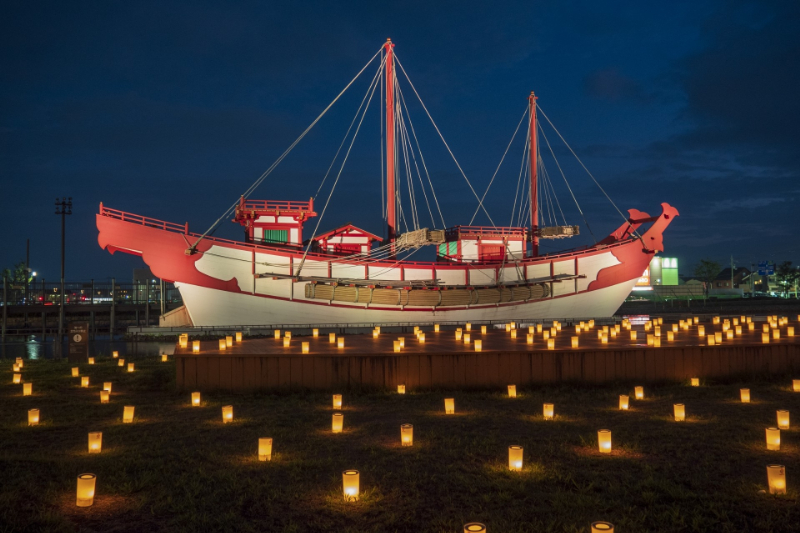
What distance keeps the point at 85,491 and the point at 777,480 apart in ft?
18.1

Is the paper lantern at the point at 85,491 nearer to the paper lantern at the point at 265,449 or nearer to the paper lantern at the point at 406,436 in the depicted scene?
the paper lantern at the point at 265,449

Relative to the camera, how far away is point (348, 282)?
63.6 ft

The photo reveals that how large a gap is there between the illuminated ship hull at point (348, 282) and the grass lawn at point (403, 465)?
971 centimetres

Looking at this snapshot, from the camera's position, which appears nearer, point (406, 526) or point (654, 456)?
point (406, 526)

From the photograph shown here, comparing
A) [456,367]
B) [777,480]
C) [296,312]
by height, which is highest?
[296,312]

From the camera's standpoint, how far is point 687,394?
28.6ft

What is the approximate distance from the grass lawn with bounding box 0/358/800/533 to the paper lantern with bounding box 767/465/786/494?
2.6 inches

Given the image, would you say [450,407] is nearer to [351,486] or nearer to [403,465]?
[403,465]

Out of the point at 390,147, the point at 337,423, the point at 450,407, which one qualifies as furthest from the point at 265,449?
the point at 390,147

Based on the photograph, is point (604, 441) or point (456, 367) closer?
point (604, 441)

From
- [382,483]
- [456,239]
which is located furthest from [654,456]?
[456,239]

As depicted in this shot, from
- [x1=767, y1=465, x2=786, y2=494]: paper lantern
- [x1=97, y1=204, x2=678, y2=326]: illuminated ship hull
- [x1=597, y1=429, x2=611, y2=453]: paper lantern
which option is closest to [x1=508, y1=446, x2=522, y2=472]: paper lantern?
[x1=597, y1=429, x2=611, y2=453]: paper lantern

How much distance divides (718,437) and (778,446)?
2.04 ft

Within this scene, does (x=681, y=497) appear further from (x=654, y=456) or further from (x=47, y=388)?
(x=47, y=388)
